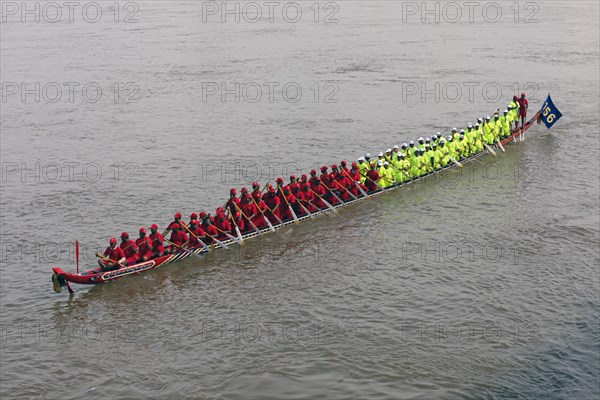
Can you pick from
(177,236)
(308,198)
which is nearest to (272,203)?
(308,198)

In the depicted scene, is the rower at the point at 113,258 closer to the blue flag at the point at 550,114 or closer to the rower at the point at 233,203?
the rower at the point at 233,203

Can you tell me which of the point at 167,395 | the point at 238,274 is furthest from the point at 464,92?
the point at 167,395

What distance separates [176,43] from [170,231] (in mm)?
46792

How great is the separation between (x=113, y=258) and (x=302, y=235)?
7.91 metres

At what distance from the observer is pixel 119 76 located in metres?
59.2

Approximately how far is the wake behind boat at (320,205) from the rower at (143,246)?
195 mm

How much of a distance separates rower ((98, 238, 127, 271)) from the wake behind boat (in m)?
0.08

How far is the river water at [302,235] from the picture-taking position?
21562 millimetres

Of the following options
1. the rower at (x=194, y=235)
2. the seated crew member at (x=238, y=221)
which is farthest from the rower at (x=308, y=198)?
the rower at (x=194, y=235)

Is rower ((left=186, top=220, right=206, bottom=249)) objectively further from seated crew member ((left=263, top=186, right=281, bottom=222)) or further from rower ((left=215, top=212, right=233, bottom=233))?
seated crew member ((left=263, top=186, right=281, bottom=222))

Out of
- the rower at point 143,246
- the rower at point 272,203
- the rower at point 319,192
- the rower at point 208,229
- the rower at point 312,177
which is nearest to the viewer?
the rower at point 143,246

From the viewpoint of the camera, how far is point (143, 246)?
88.8 ft

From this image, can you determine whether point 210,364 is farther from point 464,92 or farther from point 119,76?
point 119,76

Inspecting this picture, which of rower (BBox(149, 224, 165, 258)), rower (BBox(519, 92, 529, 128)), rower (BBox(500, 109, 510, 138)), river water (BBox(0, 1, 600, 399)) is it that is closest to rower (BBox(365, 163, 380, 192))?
river water (BBox(0, 1, 600, 399))
